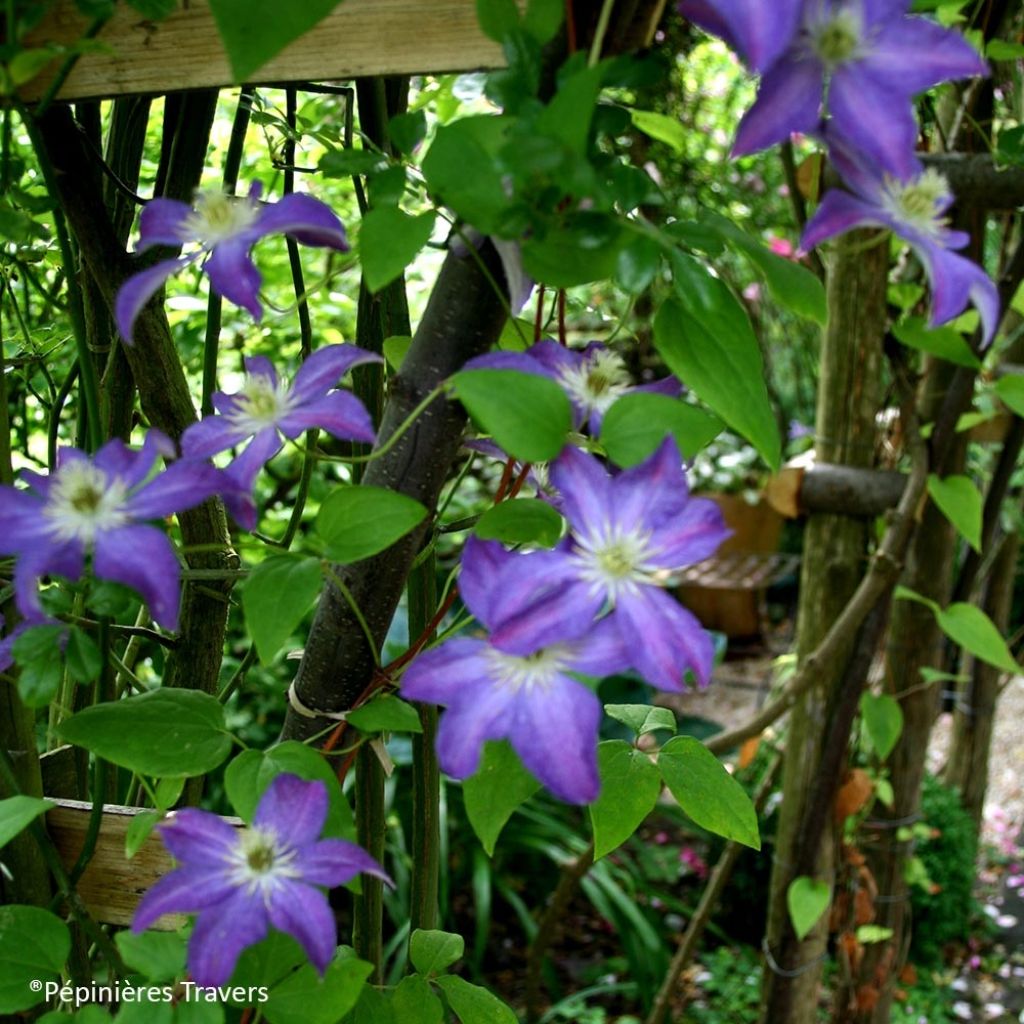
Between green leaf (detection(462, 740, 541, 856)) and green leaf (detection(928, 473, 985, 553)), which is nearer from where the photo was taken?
green leaf (detection(462, 740, 541, 856))

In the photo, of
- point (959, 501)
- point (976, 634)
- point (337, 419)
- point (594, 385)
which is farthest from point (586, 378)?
point (976, 634)

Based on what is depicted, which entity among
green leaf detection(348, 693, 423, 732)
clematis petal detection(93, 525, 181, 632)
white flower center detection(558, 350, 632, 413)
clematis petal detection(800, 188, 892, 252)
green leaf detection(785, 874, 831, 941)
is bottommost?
green leaf detection(785, 874, 831, 941)

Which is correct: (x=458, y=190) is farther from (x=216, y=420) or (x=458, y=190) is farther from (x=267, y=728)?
(x=267, y=728)

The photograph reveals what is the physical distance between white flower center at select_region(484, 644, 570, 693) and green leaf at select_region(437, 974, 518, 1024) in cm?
24

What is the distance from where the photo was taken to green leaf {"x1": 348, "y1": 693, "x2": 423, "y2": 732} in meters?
0.48

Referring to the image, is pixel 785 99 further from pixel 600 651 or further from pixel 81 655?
pixel 81 655

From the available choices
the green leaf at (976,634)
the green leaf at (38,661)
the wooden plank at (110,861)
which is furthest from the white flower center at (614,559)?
the green leaf at (976,634)

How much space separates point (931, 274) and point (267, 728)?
6.82ft

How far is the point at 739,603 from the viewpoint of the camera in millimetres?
4125

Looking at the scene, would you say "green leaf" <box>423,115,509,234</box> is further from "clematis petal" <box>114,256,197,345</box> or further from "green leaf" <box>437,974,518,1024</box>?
"green leaf" <box>437,974,518,1024</box>

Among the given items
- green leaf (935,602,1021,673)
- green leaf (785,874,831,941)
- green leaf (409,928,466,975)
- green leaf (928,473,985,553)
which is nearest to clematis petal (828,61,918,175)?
green leaf (409,928,466,975)

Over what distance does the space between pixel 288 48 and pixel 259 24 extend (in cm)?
9

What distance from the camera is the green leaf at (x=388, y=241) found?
41 cm

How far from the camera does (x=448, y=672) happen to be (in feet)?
1.32
